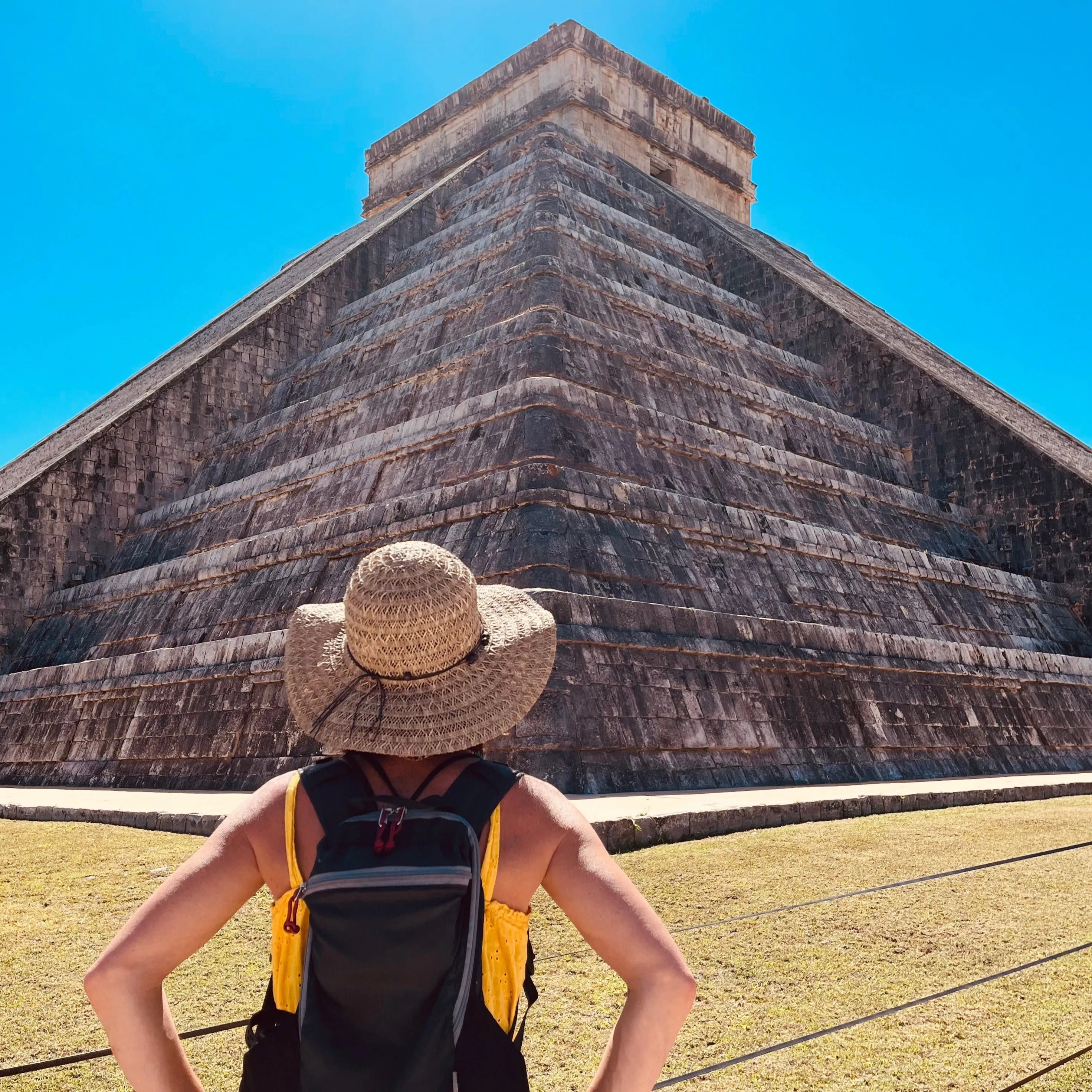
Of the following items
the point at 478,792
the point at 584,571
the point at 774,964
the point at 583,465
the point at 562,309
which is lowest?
the point at 774,964

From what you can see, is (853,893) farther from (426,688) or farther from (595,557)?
(595,557)

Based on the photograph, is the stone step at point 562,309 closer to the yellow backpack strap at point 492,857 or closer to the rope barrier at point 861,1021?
the rope barrier at point 861,1021

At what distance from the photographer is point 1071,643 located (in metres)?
14.1

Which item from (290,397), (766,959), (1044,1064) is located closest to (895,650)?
(766,959)

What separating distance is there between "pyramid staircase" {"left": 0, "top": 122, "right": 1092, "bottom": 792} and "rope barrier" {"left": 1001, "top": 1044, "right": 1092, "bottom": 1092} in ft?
14.6

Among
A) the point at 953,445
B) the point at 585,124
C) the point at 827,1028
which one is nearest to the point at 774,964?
the point at 827,1028

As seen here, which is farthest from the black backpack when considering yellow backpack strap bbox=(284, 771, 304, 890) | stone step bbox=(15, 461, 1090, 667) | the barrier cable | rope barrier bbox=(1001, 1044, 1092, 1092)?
stone step bbox=(15, 461, 1090, 667)

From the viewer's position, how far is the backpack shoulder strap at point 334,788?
1.67 m

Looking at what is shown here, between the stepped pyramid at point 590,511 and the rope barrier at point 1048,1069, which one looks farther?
the stepped pyramid at point 590,511

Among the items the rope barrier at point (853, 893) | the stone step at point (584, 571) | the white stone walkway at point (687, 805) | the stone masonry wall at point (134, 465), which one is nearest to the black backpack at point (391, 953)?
the rope barrier at point (853, 893)

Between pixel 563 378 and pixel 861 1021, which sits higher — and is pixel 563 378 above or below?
above

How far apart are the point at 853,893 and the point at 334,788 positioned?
408 centimetres

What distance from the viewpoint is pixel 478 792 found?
1.69 m

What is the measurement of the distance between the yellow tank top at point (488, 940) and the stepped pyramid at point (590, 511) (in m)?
5.84
